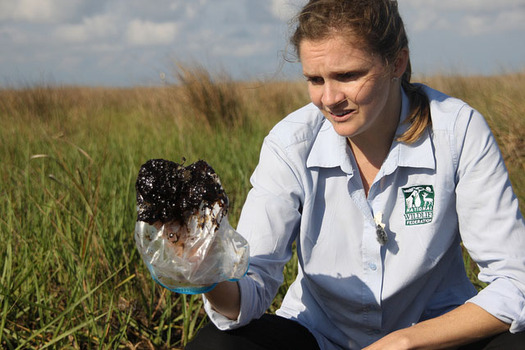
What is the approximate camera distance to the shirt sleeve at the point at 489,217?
1363mm

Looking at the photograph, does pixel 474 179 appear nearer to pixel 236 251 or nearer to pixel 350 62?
pixel 350 62

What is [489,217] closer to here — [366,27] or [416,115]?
[416,115]

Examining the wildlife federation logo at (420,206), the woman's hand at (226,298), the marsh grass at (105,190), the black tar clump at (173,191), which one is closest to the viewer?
the black tar clump at (173,191)

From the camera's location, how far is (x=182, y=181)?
1.16m

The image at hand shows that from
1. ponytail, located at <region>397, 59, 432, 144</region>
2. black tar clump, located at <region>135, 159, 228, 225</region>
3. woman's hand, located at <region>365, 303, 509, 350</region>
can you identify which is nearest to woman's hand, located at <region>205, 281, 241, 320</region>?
Result: black tar clump, located at <region>135, 159, 228, 225</region>

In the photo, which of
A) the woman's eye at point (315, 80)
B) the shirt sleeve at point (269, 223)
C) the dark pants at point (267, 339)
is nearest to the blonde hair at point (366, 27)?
the woman's eye at point (315, 80)

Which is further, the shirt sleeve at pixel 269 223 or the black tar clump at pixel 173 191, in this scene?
the shirt sleeve at pixel 269 223

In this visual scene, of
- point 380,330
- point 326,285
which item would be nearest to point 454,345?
point 380,330

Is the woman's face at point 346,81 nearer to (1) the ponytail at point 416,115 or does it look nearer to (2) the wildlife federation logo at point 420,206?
(1) the ponytail at point 416,115

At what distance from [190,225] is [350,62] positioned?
23.3 inches

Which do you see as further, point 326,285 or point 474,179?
point 326,285

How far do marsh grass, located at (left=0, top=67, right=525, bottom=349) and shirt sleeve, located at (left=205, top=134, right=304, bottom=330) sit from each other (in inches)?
20.7

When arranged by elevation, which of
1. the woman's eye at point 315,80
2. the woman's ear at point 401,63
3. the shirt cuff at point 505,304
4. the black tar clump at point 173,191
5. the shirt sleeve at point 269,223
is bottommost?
the shirt cuff at point 505,304

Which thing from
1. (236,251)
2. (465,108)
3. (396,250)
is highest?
(465,108)
